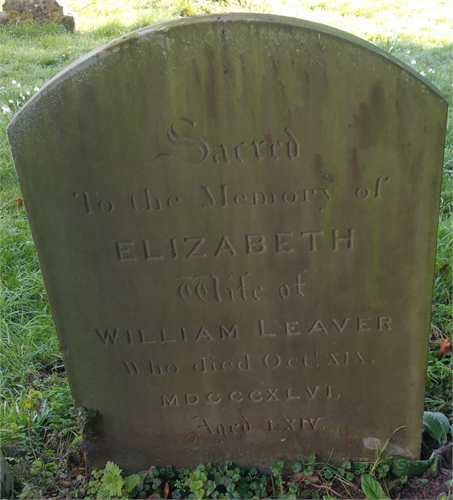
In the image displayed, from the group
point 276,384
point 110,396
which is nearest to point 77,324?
point 110,396

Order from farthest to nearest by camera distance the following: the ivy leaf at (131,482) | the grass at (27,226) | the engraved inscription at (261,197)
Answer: the grass at (27,226) → the ivy leaf at (131,482) → the engraved inscription at (261,197)

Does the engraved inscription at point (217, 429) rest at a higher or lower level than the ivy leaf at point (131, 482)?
higher

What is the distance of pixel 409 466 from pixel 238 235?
1.31 metres

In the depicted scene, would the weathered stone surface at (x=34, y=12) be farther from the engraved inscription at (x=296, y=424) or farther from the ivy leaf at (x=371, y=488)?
the ivy leaf at (x=371, y=488)

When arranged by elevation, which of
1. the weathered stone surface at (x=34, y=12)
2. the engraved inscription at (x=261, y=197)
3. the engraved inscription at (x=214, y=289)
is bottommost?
the engraved inscription at (x=214, y=289)

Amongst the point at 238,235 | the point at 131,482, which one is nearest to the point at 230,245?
the point at 238,235

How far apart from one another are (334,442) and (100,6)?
10173 mm

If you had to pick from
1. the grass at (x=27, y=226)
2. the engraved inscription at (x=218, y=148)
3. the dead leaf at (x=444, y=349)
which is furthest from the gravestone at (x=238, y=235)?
the dead leaf at (x=444, y=349)

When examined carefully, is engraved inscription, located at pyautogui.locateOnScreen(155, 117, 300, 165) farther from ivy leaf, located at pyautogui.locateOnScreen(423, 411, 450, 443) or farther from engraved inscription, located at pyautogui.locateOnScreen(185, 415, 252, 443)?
ivy leaf, located at pyautogui.locateOnScreen(423, 411, 450, 443)

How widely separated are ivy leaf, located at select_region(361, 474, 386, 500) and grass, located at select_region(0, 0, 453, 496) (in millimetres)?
606

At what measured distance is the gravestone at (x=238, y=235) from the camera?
1852 mm

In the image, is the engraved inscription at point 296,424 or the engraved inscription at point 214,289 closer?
the engraved inscription at point 214,289

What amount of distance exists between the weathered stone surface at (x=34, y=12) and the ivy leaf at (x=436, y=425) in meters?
9.33

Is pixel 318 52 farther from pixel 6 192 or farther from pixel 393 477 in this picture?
pixel 6 192
